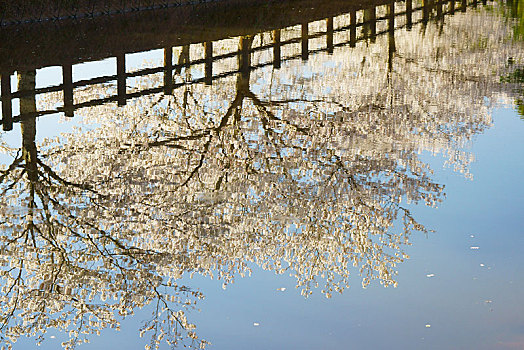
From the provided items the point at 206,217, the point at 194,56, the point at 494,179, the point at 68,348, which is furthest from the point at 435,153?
the point at 194,56

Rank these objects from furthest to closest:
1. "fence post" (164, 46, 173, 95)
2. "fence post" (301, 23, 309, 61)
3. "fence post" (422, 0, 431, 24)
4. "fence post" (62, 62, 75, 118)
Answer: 1. "fence post" (422, 0, 431, 24)
2. "fence post" (301, 23, 309, 61)
3. "fence post" (164, 46, 173, 95)
4. "fence post" (62, 62, 75, 118)

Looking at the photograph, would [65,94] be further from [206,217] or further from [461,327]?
[461,327]

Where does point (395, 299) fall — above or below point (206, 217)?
below

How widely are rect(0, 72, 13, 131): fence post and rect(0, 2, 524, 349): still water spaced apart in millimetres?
142

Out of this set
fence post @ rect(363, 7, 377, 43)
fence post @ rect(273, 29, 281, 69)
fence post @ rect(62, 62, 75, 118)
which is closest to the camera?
fence post @ rect(62, 62, 75, 118)

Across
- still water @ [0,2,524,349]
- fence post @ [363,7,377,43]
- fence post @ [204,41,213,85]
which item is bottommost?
still water @ [0,2,524,349]

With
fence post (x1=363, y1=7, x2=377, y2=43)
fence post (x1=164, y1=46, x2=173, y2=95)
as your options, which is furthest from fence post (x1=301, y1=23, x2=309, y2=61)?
fence post (x1=164, y1=46, x2=173, y2=95)

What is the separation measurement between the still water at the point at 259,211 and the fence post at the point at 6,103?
0.46ft

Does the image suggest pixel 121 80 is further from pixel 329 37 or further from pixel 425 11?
pixel 425 11

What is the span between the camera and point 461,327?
18.8 feet

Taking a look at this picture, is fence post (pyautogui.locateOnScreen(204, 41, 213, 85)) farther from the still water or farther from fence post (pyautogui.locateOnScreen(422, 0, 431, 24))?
fence post (pyautogui.locateOnScreen(422, 0, 431, 24))

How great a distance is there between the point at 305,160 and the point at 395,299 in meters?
3.85

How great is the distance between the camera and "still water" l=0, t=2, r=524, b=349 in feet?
19.1

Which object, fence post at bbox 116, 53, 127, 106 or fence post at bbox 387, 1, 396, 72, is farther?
fence post at bbox 387, 1, 396, 72
